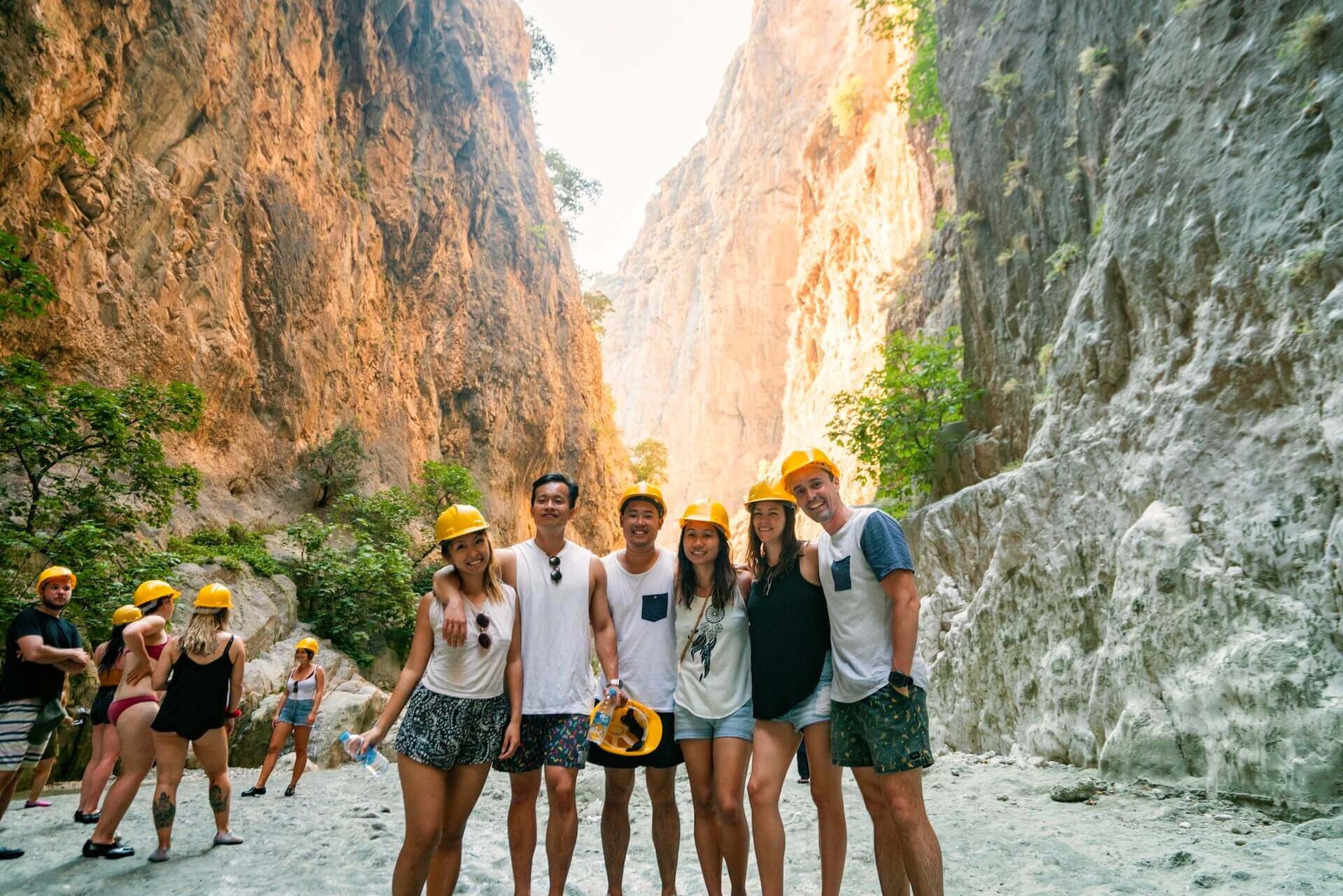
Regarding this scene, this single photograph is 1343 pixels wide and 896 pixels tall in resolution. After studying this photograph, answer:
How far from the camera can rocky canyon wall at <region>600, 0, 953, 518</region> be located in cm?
3091

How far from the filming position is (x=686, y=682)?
3551mm

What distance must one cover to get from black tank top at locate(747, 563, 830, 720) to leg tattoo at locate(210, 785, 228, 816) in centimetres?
371

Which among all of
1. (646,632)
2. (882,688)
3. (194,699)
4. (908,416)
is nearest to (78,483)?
(194,699)

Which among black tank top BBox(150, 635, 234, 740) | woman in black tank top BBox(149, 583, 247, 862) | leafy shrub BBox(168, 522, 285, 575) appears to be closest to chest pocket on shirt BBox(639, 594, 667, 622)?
woman in black tank top BBox(149, 583, 247, 862)

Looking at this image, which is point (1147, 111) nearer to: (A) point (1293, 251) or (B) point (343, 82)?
Answer: (A) point (1293, 251)

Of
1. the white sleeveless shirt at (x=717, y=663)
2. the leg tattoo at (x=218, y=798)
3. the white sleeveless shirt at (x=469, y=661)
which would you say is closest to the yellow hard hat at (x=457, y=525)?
the white sleeveless shirt at (x=469, y=661)

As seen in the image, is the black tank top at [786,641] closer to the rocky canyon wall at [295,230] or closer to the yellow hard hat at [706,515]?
the yellow hard hat at [706,515]

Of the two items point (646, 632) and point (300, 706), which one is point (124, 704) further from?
point (646, 632)

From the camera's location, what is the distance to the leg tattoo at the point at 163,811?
14.8 feet

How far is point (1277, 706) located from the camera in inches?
167

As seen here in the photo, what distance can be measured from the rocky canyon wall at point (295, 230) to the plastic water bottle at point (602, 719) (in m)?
10.4

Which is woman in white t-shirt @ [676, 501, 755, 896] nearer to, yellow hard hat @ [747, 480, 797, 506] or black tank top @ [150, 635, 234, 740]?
yellow hard hat @ [747, 480, 797, 506]

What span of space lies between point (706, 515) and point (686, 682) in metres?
0.80

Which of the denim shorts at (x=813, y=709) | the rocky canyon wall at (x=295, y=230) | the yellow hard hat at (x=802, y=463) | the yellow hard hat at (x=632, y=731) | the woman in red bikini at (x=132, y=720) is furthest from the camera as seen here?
the rocky canyon wall at (x=295, y=230)
